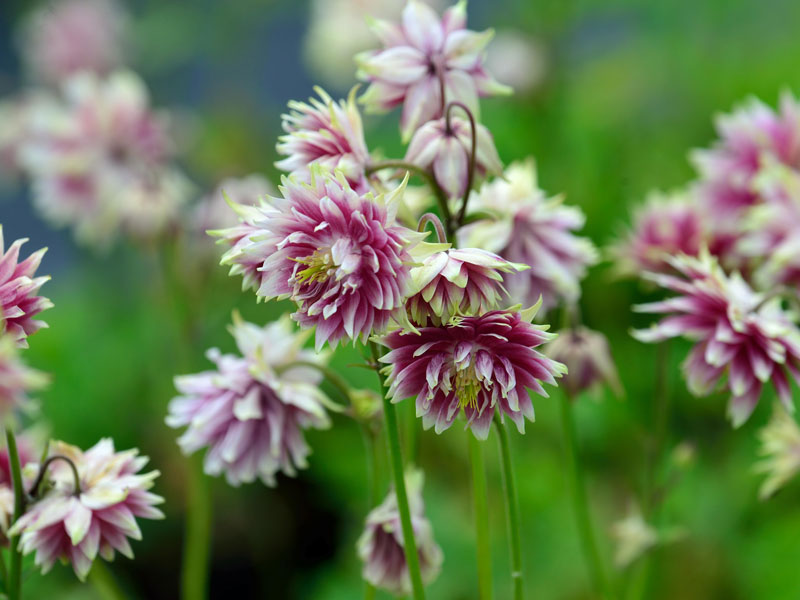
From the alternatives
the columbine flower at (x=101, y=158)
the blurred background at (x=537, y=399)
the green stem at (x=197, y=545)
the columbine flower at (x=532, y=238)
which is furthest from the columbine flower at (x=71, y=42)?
the columbine flower at (x=532, y=238)

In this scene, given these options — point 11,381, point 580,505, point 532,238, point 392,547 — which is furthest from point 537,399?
point 11,381

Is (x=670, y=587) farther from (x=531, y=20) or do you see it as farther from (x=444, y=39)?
(x=531, y=20)

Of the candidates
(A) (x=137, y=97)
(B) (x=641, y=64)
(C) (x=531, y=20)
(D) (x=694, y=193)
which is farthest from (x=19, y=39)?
(D) (x=694, y=193)

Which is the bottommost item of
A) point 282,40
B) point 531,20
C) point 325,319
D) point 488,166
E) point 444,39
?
point 325,319

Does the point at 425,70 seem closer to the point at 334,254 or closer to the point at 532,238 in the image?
the point at 532,238

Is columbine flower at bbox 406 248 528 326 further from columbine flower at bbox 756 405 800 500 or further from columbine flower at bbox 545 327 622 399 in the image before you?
columbine flower at bbox 756 405 800 500

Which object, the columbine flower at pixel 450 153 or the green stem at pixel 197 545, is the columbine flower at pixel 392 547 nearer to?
the columbine flower at pixel 450 153
